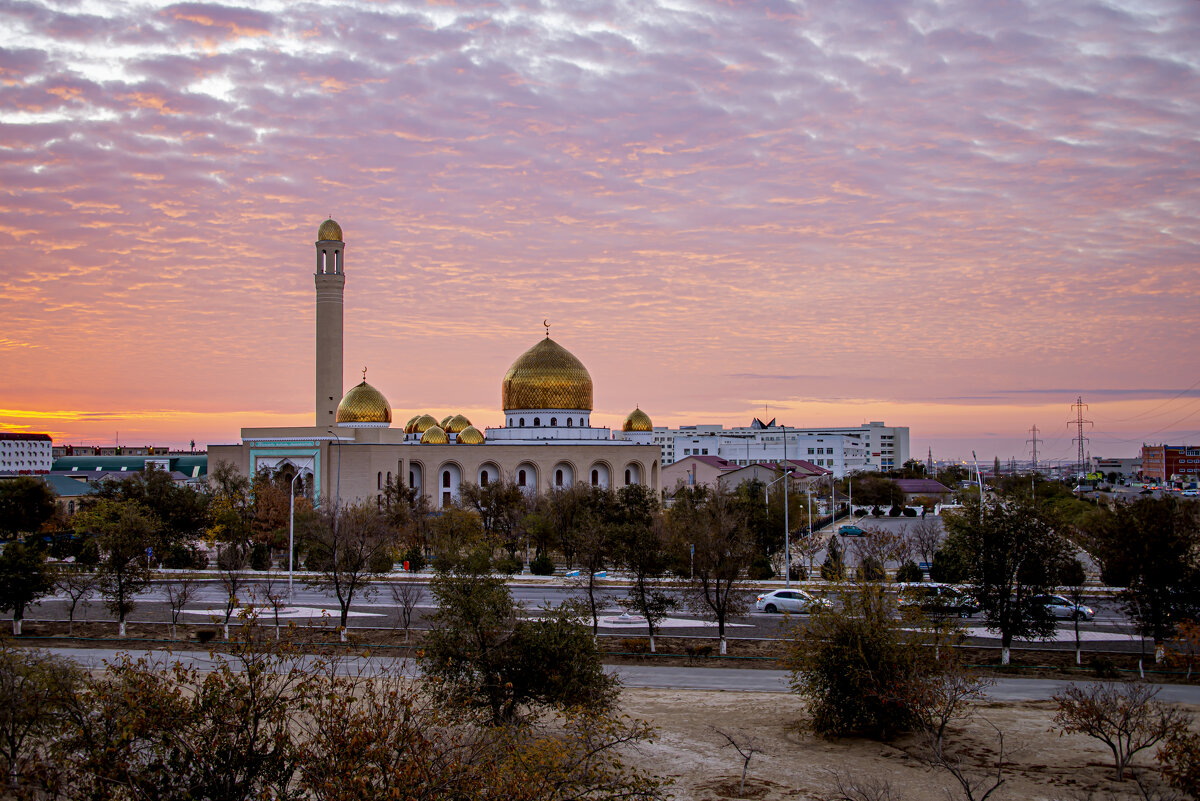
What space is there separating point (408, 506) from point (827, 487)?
43.2 meters

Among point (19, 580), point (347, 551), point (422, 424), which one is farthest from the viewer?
point (422, 424)

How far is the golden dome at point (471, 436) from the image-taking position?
2497 inches

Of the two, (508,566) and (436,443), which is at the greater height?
(436,443)

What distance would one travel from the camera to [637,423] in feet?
230

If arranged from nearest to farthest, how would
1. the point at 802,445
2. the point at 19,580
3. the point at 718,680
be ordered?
the point at 718,680 → the point at 19,580 → the point at 802,445

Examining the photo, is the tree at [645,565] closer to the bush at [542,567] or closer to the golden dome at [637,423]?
the bush at [542,567]

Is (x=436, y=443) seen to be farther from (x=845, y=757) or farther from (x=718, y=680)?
(x=845, y=757)

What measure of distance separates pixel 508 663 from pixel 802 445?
101824mm

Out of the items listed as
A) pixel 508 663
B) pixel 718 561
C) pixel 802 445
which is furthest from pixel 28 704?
pixel 802 445

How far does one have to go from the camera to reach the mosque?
56.8 metres

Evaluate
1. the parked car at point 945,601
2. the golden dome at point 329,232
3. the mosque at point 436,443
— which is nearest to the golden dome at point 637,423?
the mosque at point 436,443

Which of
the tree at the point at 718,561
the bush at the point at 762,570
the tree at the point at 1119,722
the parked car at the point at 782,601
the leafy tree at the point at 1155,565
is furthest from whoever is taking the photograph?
the bush at the point at 762,570

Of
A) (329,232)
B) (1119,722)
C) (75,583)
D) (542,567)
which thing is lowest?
(1119,722)

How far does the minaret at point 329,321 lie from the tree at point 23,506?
49.1ft
